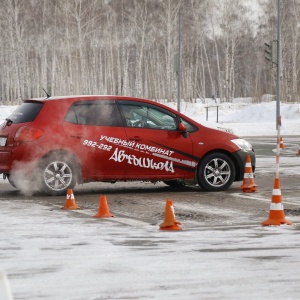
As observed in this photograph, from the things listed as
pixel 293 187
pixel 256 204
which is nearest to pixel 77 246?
pixel 256 204

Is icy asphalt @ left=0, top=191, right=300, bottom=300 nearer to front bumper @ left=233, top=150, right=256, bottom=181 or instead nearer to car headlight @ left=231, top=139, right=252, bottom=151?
front bumper @ left=233, top=150, right=256, bottom=181

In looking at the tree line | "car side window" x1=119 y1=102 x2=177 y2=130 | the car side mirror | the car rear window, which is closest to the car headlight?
the car side mirror

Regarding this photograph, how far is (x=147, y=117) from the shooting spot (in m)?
13.7

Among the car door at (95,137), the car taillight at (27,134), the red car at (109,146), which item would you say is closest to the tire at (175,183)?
the red car at (109,146)

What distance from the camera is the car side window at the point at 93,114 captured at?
13328 mm

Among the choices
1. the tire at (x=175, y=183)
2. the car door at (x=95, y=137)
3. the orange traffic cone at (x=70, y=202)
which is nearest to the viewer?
the orange traffic cone at (x=70, y=202)

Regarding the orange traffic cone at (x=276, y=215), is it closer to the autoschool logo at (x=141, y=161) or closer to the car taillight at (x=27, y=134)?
the autoschool logo at (x=141, y=161)

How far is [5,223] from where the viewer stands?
32.7ft

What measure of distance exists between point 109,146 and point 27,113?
1364 millimetres

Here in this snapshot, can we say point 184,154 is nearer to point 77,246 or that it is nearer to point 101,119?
point 101,119

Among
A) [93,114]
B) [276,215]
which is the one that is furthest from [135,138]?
[276,215]

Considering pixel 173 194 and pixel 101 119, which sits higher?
pixel 101 119

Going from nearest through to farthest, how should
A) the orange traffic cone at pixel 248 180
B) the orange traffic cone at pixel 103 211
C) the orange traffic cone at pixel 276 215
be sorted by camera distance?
the orange traffic cone at pixel 276 215
the orange traffic cone at pixel 103 211
the orange traffic cone at pixel 248 180

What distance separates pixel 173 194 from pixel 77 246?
5.50m
